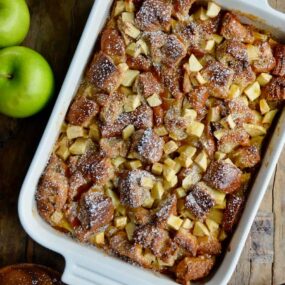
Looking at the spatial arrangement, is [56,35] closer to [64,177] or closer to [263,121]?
[64,177]

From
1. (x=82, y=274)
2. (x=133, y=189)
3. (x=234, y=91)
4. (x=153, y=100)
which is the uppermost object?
(x=234, y=91)

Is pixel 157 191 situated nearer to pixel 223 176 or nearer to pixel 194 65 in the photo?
pixel 223 176

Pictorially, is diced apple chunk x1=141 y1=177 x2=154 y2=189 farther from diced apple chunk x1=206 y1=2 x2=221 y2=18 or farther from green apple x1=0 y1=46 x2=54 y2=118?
diced apple chunk x1=206 y1=2 x2=221 y2=18

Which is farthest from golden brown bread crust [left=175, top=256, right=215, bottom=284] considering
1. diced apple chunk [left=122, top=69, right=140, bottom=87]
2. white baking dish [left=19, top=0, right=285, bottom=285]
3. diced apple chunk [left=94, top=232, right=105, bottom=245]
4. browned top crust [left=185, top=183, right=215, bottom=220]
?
diced apple chunk [left=122, top=69, right=140, bottom=87]

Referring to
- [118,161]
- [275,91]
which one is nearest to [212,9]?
[275,91]

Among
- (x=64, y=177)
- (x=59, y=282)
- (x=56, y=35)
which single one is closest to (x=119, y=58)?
(x=56, y=35)

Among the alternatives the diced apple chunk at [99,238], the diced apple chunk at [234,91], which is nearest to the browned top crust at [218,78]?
the diced apple chunk at [234,91]
